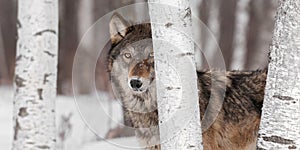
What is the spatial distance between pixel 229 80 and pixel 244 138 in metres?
0.54

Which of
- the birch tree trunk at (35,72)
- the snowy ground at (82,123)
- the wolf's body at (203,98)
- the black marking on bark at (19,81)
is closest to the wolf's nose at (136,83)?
the wolf's body at (203,98)

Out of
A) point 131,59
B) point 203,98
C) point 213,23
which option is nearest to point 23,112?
point 131,59

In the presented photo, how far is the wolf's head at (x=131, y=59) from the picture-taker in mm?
4133

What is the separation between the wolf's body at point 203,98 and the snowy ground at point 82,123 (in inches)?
56.4

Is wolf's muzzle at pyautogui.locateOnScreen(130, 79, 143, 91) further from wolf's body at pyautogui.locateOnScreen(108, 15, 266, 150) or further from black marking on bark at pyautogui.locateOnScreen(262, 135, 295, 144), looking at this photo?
black marking on bark at pyautogui.locateOnScreen(262, 135, 295, 144)

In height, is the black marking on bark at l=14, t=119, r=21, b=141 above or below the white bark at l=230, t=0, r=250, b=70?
below

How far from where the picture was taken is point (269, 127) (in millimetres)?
2938

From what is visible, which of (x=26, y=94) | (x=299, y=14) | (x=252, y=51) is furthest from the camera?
(x=252, y=51)

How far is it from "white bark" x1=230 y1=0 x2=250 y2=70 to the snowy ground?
13.7 ft

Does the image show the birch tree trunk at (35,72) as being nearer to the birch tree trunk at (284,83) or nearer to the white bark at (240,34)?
the birch tree trunk at (284,83)

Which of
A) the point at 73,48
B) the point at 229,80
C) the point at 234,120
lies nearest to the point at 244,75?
the point at 229,80

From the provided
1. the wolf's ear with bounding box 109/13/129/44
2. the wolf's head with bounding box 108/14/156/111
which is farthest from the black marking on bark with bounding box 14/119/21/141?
the wolf's ear with bounding box 109/13/129/44

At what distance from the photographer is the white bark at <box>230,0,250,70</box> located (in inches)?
582

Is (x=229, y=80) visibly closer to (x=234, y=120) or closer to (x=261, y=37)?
(x=234, y=120)
